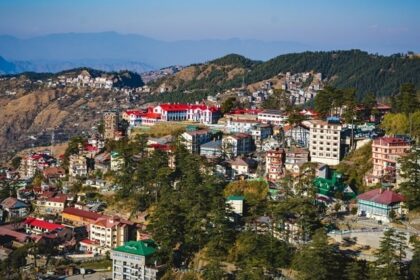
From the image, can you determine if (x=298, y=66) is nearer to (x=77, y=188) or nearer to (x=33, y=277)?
(x=77, y=188)

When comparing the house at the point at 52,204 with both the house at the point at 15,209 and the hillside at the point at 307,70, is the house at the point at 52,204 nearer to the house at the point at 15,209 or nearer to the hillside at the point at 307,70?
the house at the point at 15,209

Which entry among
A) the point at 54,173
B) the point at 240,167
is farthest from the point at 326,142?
the point at 54,173

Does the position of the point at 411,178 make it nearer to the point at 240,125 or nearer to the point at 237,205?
the point at 237,205

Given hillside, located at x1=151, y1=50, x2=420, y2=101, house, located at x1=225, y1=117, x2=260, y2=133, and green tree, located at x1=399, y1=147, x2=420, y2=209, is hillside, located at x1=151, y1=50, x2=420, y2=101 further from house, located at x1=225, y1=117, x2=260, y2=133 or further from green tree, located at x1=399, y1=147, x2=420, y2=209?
green tree, located at x1=399, y1=147, x2=420, y2=209

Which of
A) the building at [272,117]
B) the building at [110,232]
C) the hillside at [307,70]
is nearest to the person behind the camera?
the building at [110,232]

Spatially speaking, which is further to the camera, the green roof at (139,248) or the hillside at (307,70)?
the hillside at (307,70)

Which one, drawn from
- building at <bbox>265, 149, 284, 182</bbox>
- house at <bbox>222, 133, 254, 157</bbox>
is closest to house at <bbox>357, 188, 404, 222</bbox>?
building at <bbox>265, 149, 284, 182</bbox>

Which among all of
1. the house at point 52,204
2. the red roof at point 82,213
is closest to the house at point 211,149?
the red roof at point 82,213
